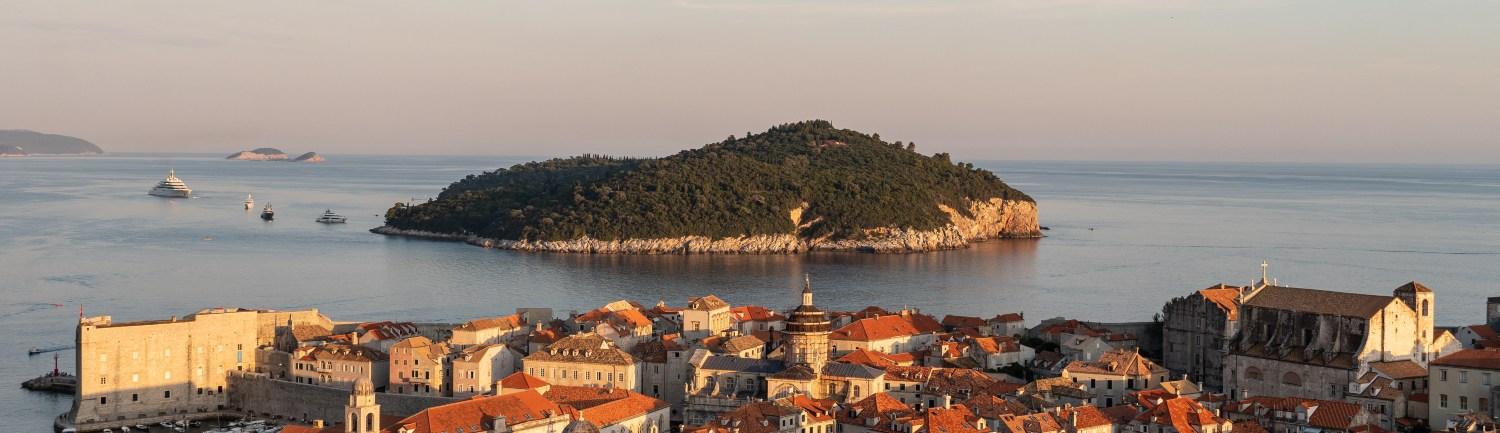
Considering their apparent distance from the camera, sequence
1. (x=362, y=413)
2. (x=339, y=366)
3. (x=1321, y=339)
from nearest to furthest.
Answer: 1. (x=362, y=413)
2. (x=1321, y=339)
3. (x=339, y=366)

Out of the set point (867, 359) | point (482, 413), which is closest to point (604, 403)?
point (482, 413)

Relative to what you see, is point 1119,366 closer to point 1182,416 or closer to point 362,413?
point 1182,416

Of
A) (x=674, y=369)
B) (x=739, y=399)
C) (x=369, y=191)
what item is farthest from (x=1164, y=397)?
(x=369, y=191)

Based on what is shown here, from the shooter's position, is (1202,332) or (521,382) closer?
(521,382)

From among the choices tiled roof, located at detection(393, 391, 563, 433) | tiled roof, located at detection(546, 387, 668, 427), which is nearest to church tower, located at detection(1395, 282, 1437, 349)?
Result: tiled roof, located at detection(546, 387, 668, 427)

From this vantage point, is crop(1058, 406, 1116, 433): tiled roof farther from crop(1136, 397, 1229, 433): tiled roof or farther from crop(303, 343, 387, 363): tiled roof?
crop(303, 343, 387, 363): tiled roof

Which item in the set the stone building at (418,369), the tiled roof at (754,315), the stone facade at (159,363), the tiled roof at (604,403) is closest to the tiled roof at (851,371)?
the tiled roof at (604,403)

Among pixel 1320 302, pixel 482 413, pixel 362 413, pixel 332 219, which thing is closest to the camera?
pixel 362 413

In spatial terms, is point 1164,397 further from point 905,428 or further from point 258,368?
point 258,368
